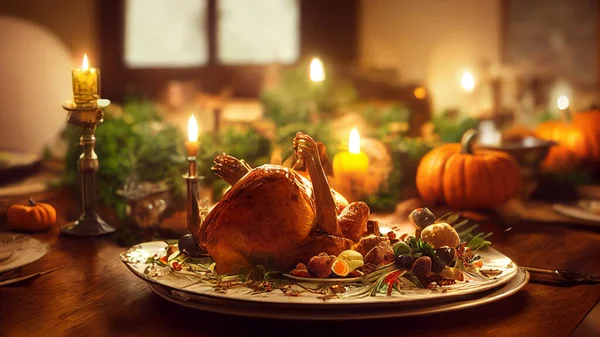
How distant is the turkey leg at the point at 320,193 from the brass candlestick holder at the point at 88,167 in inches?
26.0

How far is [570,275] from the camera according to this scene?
135cm

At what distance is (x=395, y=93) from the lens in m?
4.08

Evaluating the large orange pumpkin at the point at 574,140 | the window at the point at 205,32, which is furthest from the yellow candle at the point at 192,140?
the window at the point at 205,32

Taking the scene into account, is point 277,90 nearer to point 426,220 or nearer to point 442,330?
point 426,220

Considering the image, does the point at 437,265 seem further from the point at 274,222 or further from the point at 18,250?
the point at 18,250

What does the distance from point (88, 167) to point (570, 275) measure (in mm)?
1104

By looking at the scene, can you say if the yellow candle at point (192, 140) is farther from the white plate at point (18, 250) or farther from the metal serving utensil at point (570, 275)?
the metal serving utensil at point (570, 275)

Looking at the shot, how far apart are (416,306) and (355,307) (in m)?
0.09

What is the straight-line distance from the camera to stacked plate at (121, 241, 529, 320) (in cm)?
105

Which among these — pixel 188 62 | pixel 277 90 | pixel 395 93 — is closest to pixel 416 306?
pixel 277 90

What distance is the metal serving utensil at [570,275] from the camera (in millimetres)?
1345

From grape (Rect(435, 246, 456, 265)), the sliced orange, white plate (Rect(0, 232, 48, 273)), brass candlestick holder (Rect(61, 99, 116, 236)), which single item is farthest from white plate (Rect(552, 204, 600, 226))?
white plate (Rect(0, 232, 48, 273))

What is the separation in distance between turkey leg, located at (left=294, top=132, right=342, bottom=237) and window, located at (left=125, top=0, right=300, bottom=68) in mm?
4978

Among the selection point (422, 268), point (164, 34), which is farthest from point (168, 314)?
point (164, 34)
